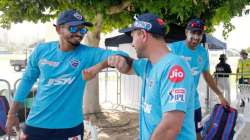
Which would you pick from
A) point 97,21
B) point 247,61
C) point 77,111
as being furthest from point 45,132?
point 247,61

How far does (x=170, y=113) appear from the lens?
1.97m

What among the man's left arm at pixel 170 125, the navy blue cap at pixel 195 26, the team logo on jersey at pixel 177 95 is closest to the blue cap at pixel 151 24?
the team logo on jersey at pixel 177 95

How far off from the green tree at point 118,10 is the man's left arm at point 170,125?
4406mm

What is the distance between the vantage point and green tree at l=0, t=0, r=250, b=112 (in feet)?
21.2

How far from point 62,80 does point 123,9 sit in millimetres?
4878

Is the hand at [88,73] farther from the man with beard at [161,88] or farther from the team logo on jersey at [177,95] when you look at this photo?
the team logo on jersey at [177,95]

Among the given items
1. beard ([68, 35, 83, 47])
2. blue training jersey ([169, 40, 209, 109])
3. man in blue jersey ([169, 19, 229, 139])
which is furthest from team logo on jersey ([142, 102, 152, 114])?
blue training jersey ([169, 40, 209, 109])

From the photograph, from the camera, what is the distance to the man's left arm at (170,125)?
1964 millimetres

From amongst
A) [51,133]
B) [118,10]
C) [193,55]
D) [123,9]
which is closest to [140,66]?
[51,133]

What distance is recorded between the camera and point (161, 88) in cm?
204

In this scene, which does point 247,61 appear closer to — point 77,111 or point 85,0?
point 85,0

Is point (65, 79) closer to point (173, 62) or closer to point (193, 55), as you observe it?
point (173, 62)

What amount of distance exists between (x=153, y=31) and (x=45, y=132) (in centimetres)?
149

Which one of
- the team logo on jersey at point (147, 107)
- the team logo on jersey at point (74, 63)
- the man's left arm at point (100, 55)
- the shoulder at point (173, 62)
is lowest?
the team logo on jersey at point (147, 107)
